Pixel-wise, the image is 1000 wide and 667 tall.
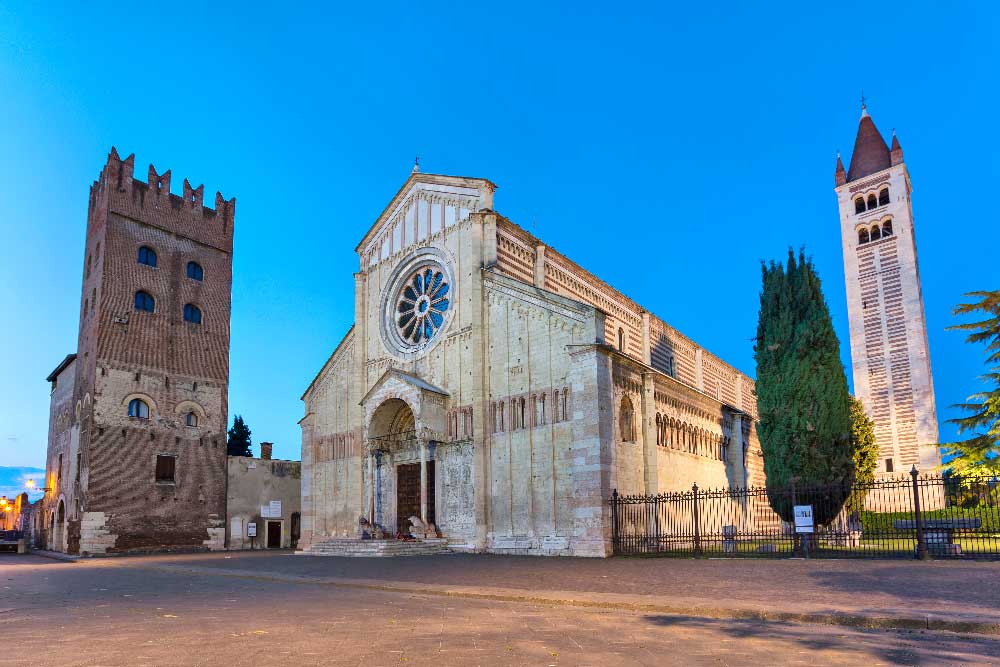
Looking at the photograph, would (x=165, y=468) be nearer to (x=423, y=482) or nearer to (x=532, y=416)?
(x=423, y=482)

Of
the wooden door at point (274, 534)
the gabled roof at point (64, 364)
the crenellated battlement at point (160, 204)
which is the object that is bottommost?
the wooden door at point (274, 534)

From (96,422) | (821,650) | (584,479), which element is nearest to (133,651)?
(821,650)

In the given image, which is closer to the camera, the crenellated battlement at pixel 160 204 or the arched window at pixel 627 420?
the arched window at pixel 627 420

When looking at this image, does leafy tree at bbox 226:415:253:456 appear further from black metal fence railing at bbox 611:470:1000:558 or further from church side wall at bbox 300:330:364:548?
black metal fence railing at bbox 611:470:1000:558

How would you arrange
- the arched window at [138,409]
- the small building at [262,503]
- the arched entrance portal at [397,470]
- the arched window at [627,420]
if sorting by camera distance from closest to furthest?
the arched window at [627,420] → the arched entrance portal at [397,470] → the arched window at [138,409] → the small building at [262,503]

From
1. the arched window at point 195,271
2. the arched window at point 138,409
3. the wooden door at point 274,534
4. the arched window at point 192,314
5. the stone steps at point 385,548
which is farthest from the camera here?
the arched window at point 195,271

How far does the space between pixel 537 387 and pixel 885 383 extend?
93.0 ft

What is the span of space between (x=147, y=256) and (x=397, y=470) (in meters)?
20.8

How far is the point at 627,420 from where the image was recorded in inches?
1045

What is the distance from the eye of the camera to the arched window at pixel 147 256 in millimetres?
40562

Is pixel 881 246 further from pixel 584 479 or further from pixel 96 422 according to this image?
pixel 96 422

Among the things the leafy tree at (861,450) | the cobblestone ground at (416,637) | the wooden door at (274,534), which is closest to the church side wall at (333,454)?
the wooden door at (274,534)

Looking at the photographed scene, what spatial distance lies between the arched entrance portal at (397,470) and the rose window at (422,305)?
10.1ft

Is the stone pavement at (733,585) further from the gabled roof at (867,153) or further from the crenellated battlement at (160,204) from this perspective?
the gabled roof at (867,153)
